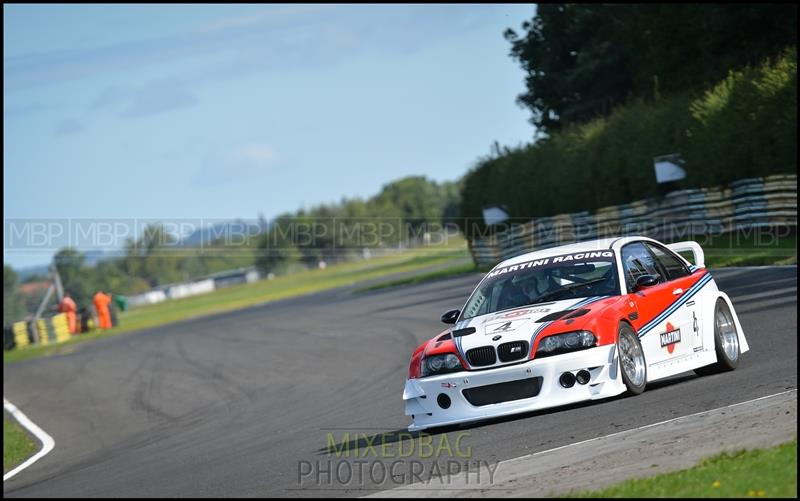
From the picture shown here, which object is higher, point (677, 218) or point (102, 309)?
point (677, 218)

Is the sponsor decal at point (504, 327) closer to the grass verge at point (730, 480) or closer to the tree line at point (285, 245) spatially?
the grass verge at point (730, 480)

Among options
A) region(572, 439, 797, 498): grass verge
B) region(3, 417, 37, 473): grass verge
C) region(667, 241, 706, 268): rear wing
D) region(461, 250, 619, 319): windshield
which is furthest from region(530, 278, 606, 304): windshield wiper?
region(3, 417, 37, 473): grass verge

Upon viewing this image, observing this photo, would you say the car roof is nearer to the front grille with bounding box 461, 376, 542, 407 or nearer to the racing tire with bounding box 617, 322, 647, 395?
the racing tire with bounding box 617, 322, 647, 395

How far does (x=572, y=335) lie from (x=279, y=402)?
22.2 ft

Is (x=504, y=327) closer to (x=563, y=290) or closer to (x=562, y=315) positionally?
(x=562, y=315)

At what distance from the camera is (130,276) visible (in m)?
176

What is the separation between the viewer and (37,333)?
48.7m

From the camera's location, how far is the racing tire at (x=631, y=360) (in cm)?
891

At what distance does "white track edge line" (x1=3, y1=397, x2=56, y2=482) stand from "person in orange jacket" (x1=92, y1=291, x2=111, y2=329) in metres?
29.3

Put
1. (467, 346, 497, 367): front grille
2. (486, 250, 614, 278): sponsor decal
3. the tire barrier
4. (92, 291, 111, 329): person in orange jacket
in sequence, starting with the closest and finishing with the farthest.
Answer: (467, 346, 497, 367): front grille, (486, 250, 614, 278): sponsor decal, the tire barrier, (92, 291, 111, 329): person in orange jacket

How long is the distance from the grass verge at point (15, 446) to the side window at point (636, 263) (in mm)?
7323

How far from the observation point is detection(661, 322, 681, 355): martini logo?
9.65 metres

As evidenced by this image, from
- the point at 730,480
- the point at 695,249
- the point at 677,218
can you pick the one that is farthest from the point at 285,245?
the point at 730,480

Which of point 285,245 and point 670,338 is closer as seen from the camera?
point 670,338
